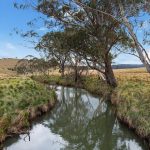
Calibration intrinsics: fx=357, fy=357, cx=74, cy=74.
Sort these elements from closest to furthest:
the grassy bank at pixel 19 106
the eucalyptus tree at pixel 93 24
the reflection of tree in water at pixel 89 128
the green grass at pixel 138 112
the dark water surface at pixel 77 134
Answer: the green grass at pixel 138 112, the dark water surface at pixel 77 134, the grassy bank at pixel 19 106, the reflection of tree in water at pixel 89 128, the eucalyptus tree at pixel 93 24

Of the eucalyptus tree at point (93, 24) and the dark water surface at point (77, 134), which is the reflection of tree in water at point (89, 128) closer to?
the dark water surface at point (77, 134)

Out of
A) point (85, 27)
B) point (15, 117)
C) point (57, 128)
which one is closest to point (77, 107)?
point (85, 27)

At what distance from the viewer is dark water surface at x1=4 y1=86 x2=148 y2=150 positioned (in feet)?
64.6

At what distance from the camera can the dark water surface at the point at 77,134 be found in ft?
64.6

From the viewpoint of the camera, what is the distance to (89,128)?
25.0 meters

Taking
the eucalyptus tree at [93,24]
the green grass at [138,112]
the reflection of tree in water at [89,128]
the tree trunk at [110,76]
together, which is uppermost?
the eucalyptus tree at [93,24]

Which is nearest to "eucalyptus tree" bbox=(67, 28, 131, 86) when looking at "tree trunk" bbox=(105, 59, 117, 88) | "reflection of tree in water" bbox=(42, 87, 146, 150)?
"tree trunk" bbox=(105, 59, 117, 88)

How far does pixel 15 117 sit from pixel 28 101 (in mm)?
5681

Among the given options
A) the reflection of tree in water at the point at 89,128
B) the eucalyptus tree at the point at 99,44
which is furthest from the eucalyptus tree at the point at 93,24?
the reflection of tree in water at the point at 89,128

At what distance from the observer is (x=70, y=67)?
Result: 228 ft

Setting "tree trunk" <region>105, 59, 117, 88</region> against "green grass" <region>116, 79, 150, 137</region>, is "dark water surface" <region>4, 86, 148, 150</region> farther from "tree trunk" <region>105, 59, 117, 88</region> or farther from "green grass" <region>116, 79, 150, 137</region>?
"tree trunk" <region>105, 59, 117, 88</region>

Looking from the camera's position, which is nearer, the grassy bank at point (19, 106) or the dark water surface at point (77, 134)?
the dark water surface at point (77, 134)

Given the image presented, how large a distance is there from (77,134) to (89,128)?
2.08 m

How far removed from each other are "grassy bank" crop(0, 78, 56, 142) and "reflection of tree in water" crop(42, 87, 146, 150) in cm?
137
